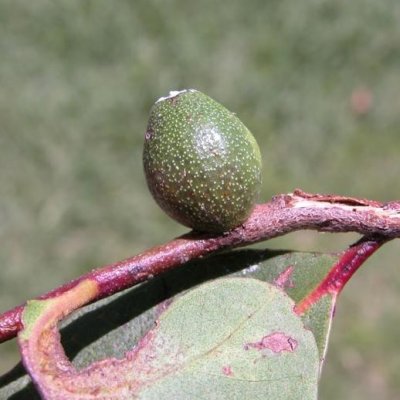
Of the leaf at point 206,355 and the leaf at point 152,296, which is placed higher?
the leaf at point 152,296

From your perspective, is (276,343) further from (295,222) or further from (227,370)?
(295,222)

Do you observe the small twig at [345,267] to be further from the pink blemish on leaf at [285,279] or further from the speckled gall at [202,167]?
the speckled gall at [202,167]

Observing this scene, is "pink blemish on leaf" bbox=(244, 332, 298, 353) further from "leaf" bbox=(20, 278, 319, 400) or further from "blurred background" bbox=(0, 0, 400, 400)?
"blurred background" bbox=(0, 0, 400, 400)

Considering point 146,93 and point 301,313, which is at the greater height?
point 146,93

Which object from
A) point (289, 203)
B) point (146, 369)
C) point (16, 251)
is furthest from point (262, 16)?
point (146, 369)

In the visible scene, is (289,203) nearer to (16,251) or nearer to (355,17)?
(16,251)

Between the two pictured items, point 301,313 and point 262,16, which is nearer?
point 301,313

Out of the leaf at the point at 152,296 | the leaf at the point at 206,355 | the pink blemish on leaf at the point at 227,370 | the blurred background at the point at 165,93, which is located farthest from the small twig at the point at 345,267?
the blurred background at the point at 165,93
